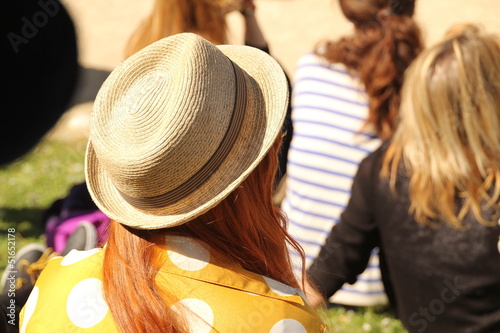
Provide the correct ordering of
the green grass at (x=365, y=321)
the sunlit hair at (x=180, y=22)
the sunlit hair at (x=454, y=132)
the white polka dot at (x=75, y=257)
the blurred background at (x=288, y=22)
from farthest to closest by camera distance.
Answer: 1. the blurred background at (x=288, y=22)
2. the green grass at (x=365, y=321)
3. the sunlit hair at (x=180, y=22)
4. the sunlit hair at (x=454, y=132)
5. the white polka dot at (x=75, y=257)

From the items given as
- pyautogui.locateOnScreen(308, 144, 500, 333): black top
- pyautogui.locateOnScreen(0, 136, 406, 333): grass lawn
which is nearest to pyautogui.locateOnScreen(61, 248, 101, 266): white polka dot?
pyautogui.locateOnScreen(308, 144, 500, 333): black top

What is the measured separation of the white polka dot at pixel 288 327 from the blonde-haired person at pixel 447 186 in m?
0.78

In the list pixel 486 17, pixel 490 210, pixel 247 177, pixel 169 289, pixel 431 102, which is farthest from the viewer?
pixel 486 17

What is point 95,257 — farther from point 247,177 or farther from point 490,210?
point 490,210

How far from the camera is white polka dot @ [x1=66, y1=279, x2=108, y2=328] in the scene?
1525 millimetres

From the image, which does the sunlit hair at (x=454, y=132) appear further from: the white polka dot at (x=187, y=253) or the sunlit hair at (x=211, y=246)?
the white polka dot at (x=187, y=253)

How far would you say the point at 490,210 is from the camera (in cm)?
221

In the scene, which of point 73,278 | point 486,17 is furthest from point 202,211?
point 486,17

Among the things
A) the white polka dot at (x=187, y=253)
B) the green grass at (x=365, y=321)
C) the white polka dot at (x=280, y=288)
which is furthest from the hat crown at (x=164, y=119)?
the green grass at (x=365, y=321)

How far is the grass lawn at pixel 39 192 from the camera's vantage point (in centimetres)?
363

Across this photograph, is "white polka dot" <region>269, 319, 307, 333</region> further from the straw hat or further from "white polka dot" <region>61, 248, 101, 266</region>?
"white polka dot" <region>61, 248, 101, 266</region>

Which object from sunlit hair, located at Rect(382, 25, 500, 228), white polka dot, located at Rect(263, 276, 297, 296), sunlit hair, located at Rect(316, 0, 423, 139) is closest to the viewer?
white polka dot, located at Rect(263, 276, 297, 296)

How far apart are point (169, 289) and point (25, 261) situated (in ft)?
6.26

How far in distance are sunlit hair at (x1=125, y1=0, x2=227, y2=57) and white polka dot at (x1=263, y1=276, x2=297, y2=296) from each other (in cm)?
200
